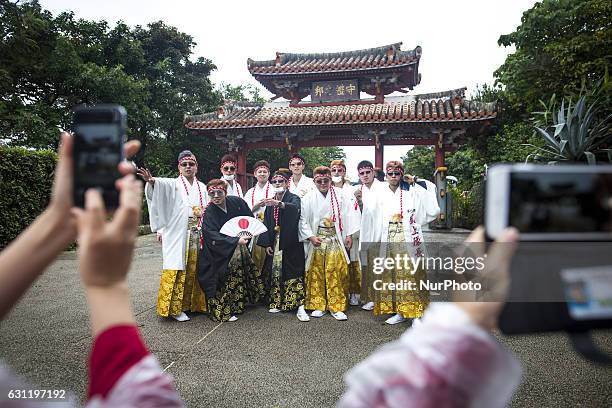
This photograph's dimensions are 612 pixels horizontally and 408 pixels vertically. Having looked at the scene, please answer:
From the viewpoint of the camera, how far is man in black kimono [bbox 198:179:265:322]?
4164mm

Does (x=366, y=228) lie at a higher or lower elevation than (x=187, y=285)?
higher

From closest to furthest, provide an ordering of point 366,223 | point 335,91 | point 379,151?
point 366,223, point 379,151, point 335,91

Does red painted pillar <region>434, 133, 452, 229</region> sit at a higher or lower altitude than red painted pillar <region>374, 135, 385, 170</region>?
lower

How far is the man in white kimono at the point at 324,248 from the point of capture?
14.6ft

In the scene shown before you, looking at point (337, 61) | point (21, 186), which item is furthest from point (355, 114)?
point (21, 186)

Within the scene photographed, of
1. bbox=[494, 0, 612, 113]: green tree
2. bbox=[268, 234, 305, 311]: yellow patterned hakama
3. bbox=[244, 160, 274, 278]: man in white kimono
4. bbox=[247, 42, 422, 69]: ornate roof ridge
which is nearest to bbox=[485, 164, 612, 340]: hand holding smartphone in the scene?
bbox=[268, 234, 305, 311]: yellow patterned hakama

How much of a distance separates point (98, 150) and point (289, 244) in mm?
3880

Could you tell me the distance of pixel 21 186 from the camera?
7.81m

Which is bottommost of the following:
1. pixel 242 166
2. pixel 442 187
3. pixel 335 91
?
pixel 442 187

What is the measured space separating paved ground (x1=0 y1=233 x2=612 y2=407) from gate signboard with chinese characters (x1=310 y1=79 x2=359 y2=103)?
26.3 ft

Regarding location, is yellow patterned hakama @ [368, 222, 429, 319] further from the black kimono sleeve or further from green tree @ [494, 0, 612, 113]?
green tree @ [494, 0, 612, 113]

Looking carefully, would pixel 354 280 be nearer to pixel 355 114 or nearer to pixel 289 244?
pixel 289 244

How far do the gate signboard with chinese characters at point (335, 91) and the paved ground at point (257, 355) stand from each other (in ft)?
26.3

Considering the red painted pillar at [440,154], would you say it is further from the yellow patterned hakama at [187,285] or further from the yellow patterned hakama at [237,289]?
the yellow patterned hakama at [187,285]
